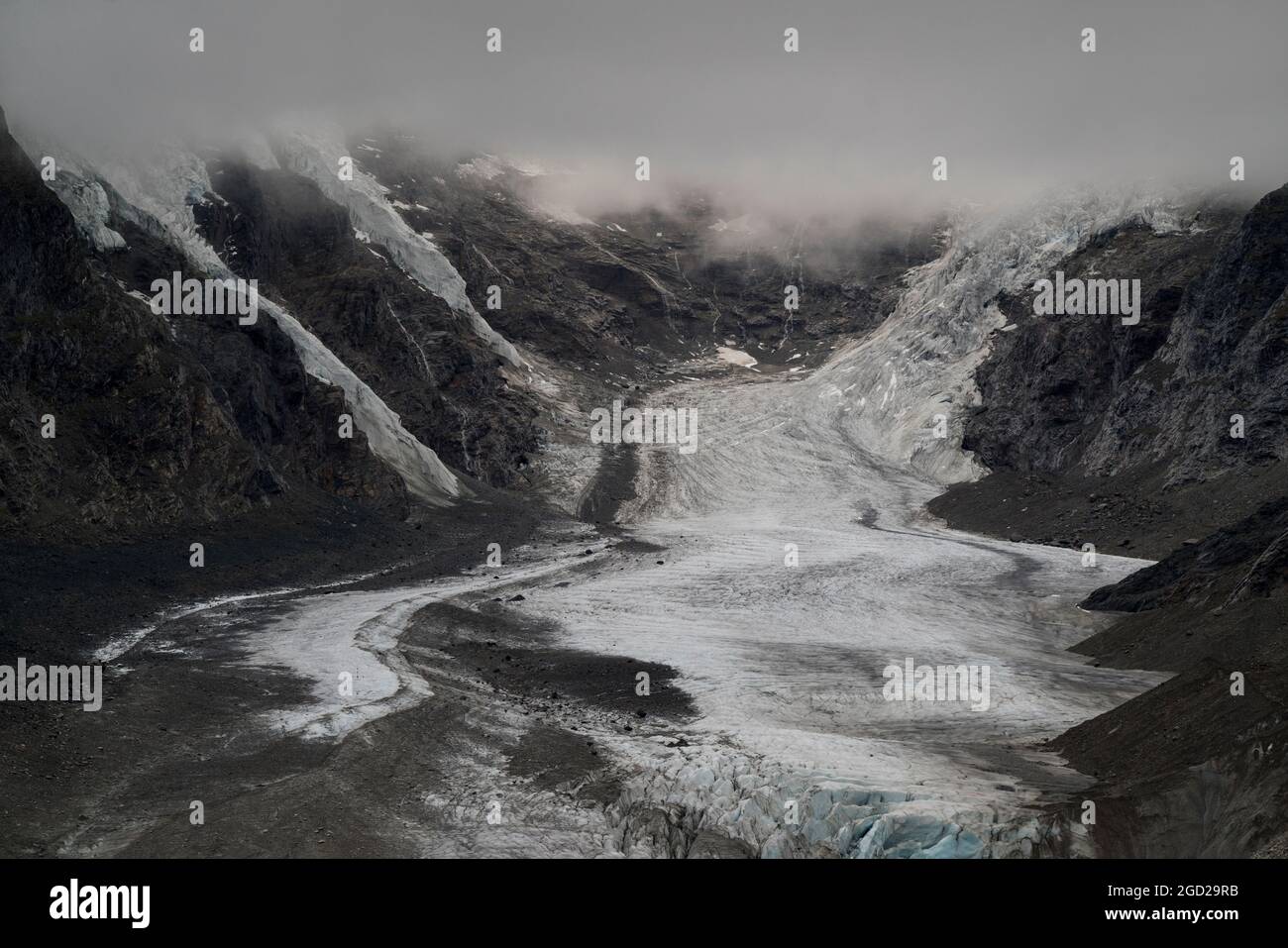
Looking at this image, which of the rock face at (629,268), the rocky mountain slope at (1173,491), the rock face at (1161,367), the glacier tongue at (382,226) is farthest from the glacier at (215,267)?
the rock face at (629,268)

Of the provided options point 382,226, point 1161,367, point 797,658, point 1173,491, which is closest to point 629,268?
point 382,226

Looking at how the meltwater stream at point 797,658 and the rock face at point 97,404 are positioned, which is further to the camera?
the rock face at point 97,404

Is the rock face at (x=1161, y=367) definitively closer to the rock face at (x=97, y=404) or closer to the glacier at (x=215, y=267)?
the glacier at (x=215, y=267)

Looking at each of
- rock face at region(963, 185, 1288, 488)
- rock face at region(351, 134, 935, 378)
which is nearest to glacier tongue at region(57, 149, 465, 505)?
rock face at region(963, 185, 1288, 488)

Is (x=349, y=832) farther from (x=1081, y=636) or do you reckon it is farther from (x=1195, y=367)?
(x=1195, y=367)

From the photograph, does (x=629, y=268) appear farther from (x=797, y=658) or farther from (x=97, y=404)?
(x=797, y=658)

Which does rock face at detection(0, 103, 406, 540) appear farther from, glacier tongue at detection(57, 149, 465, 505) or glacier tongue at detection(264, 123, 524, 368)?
glacier tongue at detection(264, 123, 524, 368)
